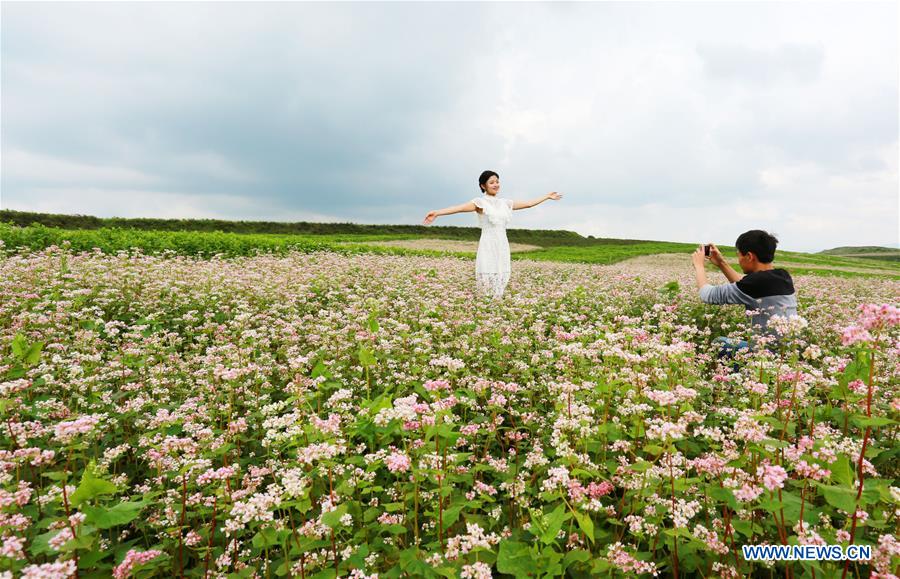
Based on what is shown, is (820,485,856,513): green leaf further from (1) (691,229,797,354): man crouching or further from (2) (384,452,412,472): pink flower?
(1) (691,229,797,354): man crouching

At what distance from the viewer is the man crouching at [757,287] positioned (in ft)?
23.6

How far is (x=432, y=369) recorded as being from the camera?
223 inches

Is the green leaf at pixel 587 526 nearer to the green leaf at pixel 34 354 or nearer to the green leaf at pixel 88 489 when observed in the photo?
the green leaf at pixel 88 489

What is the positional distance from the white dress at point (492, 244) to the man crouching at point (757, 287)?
5081 millimetres

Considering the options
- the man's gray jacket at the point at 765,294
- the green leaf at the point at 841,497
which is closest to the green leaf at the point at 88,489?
the green leaf at the point at 841,497

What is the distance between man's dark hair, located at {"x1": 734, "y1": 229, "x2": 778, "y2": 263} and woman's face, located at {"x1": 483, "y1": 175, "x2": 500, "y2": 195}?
5.99 meters

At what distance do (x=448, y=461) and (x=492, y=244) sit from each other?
28.8 ft

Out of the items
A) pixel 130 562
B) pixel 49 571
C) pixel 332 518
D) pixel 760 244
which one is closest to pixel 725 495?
pixel 332 518

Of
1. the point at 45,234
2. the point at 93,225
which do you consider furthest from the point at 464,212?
the point at 93,225

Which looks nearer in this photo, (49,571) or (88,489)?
(49,571)

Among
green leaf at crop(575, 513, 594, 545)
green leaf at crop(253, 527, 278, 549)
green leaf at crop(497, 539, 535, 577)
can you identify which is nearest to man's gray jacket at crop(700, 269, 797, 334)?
green leaf at crop(575, 513, 594, 545)

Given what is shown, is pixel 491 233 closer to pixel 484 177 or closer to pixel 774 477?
pixel 484 177

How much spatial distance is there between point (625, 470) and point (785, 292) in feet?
19.5

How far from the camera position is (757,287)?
7.25m
